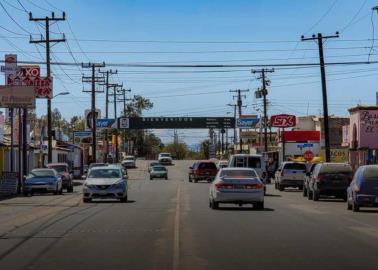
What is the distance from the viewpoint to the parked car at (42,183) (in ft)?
134

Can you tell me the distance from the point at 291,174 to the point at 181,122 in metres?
59.3

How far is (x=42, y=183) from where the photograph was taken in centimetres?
4088

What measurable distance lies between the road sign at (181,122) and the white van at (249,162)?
61247mm

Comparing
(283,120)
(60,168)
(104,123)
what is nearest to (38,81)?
(60,168)

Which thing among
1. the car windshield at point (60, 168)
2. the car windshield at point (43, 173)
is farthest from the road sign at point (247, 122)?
the car windshield at point (43, 173)

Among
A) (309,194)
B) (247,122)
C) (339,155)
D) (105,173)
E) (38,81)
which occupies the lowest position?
(309,194)

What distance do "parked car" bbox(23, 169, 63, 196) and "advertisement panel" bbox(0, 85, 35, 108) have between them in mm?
4639

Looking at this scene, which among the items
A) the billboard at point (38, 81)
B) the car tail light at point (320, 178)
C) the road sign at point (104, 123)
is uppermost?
the billboard at point (38, 81)

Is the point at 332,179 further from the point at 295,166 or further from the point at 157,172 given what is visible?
the point at 157,172

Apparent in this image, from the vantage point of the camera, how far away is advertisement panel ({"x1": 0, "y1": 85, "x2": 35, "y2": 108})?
144ft

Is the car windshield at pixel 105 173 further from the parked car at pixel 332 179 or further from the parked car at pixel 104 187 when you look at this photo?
the parked car at pixel 332 179

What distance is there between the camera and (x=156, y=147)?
7608 inches

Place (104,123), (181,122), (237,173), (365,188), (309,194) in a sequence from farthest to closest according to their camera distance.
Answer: (181,122)
(104,123)
(309,194)
(237,173)
(365,188)

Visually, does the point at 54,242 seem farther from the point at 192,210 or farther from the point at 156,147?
the point at 156,147
